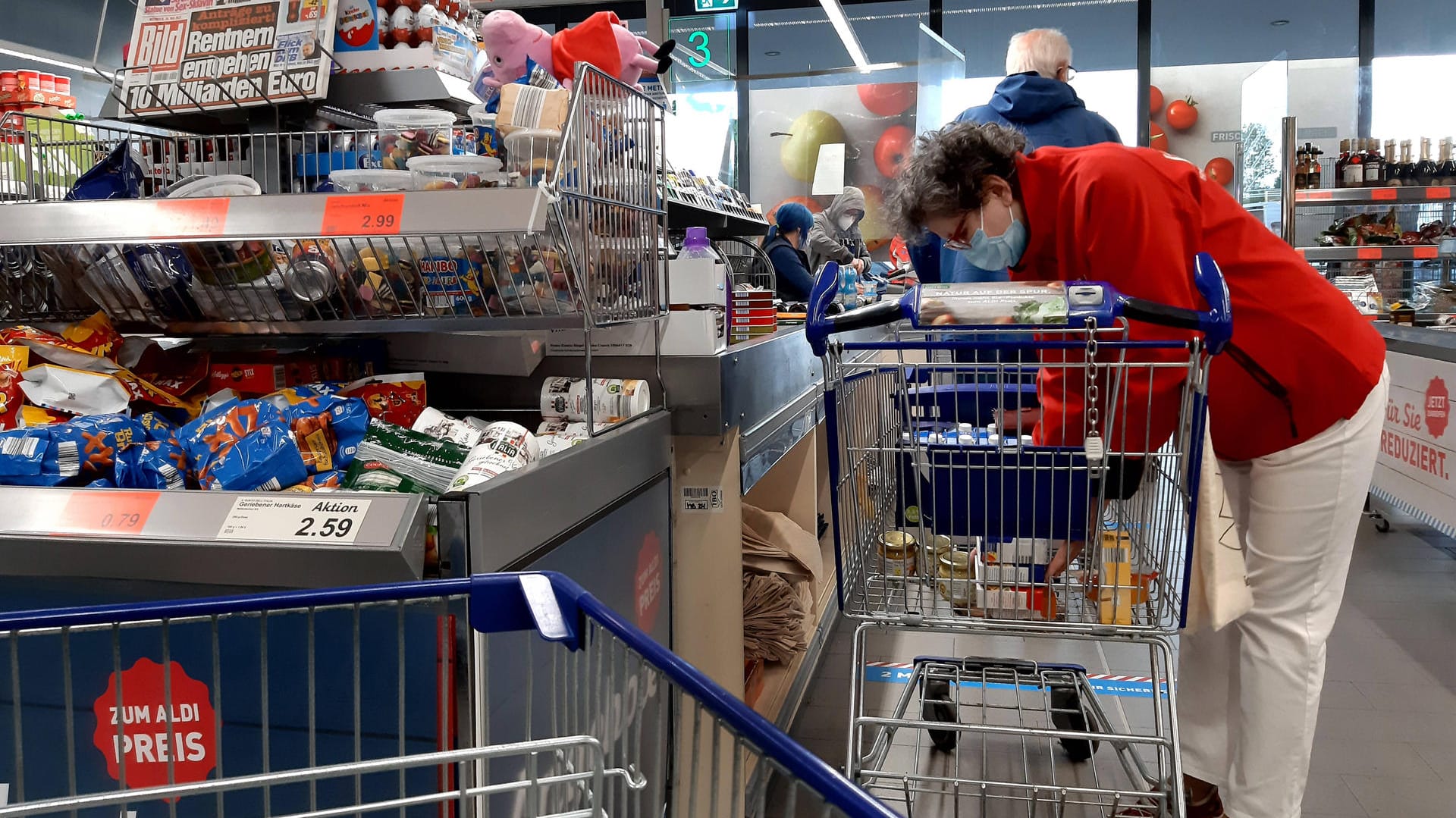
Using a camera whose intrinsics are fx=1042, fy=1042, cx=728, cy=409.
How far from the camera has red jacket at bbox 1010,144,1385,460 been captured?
171 centimetres

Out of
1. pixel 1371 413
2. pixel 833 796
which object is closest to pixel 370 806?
pixel 833 796

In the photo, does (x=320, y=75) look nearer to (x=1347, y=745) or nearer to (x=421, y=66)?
(x=421, y=66)

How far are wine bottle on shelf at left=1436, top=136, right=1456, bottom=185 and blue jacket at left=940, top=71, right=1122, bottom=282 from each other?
4.23 meters

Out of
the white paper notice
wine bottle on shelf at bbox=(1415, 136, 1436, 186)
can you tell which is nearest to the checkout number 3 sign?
the white paper notice

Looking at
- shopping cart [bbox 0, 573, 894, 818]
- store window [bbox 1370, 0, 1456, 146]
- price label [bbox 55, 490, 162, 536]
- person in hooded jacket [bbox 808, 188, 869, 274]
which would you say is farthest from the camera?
store window [bbox 1370, 0, 1456, 146]

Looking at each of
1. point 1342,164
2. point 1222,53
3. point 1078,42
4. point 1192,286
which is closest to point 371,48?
point 1192,286

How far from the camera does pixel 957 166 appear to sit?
1857 mm

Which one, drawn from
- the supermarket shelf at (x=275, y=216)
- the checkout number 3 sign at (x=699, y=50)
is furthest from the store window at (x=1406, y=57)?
the supermarket shelf at (x=275, y=216)

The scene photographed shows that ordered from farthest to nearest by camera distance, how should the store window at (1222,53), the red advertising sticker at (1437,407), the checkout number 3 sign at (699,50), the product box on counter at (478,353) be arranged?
the store window at (1222,53), the checkout number 3 sign at (699,50), the red advertising sticker at (1437,407), the product box on counter at (478,353)

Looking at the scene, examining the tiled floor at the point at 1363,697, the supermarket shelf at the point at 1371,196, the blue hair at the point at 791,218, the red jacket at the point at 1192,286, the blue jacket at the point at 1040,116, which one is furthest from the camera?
the blue hair at the point at 791,218

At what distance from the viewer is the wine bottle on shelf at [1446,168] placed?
19.5ft

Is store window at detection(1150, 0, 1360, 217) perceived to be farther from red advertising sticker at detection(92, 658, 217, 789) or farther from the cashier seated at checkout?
red advertising sticker at detection(92, 658, 217, 789)

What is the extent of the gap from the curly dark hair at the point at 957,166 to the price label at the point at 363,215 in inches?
35.7

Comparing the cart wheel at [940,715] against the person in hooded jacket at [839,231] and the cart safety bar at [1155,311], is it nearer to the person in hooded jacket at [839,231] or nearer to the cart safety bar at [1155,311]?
the cart safety bar at [1155,311]
